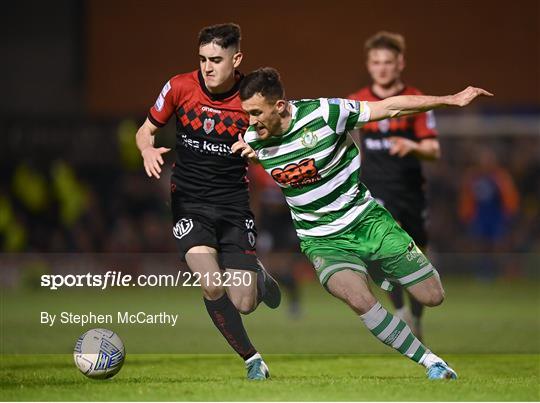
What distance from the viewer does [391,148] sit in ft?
28.4

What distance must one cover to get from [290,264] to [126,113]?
567 centimetres

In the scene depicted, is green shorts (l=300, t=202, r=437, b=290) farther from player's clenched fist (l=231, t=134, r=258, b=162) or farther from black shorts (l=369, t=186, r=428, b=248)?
black shorts (l=369, t=186, r=428, b=248)

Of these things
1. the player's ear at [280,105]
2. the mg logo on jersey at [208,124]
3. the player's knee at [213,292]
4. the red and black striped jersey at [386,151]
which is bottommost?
the player's knee at [213,292]

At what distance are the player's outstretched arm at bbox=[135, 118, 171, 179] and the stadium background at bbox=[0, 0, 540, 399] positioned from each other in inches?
137

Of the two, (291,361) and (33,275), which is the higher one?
(291,361)

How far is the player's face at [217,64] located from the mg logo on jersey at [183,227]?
34.3 inches

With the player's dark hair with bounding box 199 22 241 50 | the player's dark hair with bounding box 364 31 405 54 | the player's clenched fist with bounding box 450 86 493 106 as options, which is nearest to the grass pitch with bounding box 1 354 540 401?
the player's clenched fist with bounding box 450 86 493 106

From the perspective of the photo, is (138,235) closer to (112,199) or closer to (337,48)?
(112,199)

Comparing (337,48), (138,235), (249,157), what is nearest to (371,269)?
(249,157)

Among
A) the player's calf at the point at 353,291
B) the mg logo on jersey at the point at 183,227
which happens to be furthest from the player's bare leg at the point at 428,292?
the mg logo on jersey at the point at 183,227

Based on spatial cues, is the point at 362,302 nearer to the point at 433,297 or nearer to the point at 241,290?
the point at 433,297

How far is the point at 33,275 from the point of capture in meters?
15.6

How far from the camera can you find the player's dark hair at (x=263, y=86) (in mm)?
6688

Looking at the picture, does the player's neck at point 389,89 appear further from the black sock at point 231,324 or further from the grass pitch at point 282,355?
the black sock at point 231,324
